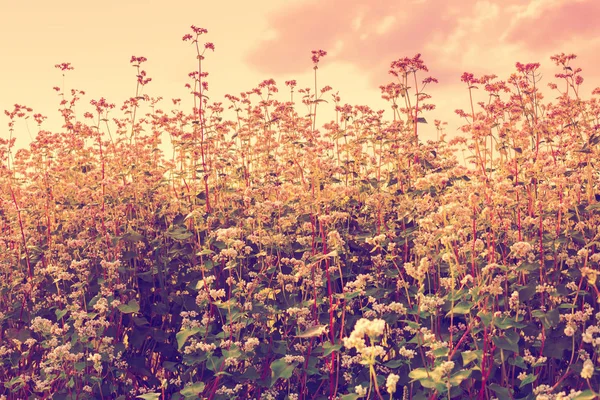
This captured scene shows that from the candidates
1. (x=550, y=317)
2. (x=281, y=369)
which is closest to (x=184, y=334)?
(x=281, y=369)

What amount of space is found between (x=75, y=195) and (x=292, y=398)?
12.9ft

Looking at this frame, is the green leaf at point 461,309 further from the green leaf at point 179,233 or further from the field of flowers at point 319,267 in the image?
the green leaf at point 179,233

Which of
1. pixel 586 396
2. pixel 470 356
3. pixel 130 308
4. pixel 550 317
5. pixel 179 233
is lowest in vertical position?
pixel 586 396

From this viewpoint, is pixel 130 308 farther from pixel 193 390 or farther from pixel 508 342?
pixel 508 342

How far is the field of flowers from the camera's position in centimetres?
448

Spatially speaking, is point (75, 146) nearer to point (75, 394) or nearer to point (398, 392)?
point (75, 394)

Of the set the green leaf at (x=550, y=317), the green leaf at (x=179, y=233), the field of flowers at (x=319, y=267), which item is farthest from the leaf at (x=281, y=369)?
the green leaf at (x=550, y=317)

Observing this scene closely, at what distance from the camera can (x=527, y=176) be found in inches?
220

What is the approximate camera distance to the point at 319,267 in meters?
5.33

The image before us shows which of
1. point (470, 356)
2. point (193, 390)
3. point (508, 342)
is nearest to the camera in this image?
point (470, 356)

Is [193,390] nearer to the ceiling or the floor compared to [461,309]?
nearer to the floor

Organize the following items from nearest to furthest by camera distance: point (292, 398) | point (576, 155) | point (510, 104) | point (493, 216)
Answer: point (292, 398) < point (493, 216) < point (510, 104) < point (576, 155)

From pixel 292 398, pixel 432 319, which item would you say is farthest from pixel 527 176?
pixel 292 398

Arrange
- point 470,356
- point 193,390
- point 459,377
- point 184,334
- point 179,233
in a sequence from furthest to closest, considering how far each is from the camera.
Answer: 1. point 179,233
2. point 184,334
3. point 193,390
4. point 470,356
5. point 459,377
